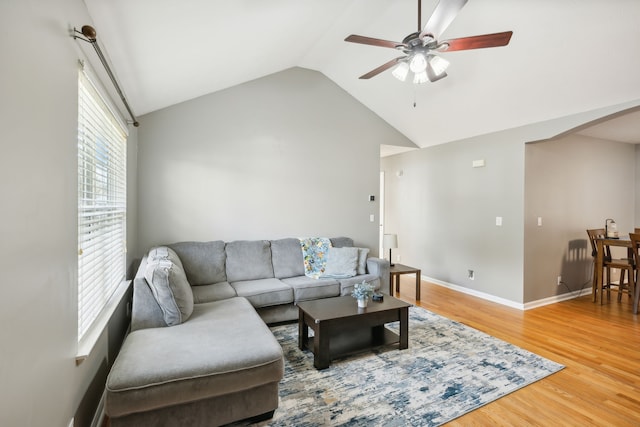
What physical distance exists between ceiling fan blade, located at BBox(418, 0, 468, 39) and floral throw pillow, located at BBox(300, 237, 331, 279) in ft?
9.17

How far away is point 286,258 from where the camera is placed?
4047 mm

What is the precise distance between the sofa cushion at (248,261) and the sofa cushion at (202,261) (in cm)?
9

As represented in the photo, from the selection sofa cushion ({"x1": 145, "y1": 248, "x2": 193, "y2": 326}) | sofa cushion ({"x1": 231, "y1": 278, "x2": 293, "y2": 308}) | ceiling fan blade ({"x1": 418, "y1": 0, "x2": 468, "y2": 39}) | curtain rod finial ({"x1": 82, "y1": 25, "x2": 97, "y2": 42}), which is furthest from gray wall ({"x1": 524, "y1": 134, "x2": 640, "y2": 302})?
curtain rod finial ({"x1": 82, "y1": 25, "x2": 97, "y2": 42})

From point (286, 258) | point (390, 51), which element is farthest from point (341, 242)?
point (390, 51)

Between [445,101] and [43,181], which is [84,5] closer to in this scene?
[43,181]

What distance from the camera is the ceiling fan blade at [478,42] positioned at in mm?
2027

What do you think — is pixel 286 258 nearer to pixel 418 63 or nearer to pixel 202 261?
pixel 202 261

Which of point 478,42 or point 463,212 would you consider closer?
point 478,42

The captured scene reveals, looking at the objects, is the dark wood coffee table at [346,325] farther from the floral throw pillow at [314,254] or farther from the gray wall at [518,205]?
the gray wall at [518,205]

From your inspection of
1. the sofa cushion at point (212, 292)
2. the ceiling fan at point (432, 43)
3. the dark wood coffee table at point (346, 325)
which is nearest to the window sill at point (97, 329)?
the sofa cushion at point (212, 292)

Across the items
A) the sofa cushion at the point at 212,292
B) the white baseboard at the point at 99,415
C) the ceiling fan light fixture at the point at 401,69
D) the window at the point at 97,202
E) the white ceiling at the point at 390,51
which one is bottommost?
the white baseboard at the point at 99,415

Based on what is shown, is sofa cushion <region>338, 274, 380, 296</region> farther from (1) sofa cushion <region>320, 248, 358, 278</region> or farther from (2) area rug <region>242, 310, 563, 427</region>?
(2) area rug <region>242, 310, 563, 427</region>

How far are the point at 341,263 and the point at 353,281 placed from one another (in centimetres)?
31

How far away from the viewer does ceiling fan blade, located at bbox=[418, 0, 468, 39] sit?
1805 millimetres
